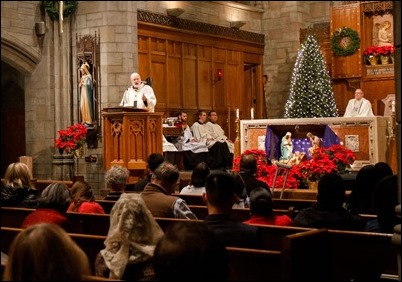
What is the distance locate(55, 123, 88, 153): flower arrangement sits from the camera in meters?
11.4

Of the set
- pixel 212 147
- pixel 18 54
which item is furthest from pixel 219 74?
pixel 18 54

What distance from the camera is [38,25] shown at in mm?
12055

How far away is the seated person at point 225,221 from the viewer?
3568 millimetres

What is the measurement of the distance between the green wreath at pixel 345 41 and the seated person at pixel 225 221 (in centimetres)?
1093

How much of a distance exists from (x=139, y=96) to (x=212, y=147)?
2.57 m

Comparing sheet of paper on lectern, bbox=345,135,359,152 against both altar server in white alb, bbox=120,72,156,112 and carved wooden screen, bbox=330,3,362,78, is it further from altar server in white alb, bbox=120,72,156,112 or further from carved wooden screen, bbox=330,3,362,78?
carved wooden screen, bbox=330,3,362,78

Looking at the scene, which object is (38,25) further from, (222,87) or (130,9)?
(222,87)

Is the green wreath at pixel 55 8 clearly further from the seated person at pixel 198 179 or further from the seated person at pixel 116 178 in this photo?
the seated person at pixel 116 178

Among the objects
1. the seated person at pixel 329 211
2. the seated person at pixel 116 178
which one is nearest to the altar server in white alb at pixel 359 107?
the seated person at pixel 116 178

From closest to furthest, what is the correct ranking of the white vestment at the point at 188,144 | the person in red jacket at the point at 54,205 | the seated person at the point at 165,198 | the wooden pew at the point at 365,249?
the wooden pew at the point at 365,249 < the person in red jacket at the point at 54,205 < the seated person at the point at 165,198 < the white vestment at the point at 188,144

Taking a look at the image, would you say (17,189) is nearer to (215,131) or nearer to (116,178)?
(116,178)

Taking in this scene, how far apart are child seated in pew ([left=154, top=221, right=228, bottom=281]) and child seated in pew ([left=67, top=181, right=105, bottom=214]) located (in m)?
3.08

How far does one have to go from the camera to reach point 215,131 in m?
13.4

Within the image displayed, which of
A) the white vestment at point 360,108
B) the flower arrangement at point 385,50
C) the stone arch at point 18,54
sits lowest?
the white vestment at point 360,108
